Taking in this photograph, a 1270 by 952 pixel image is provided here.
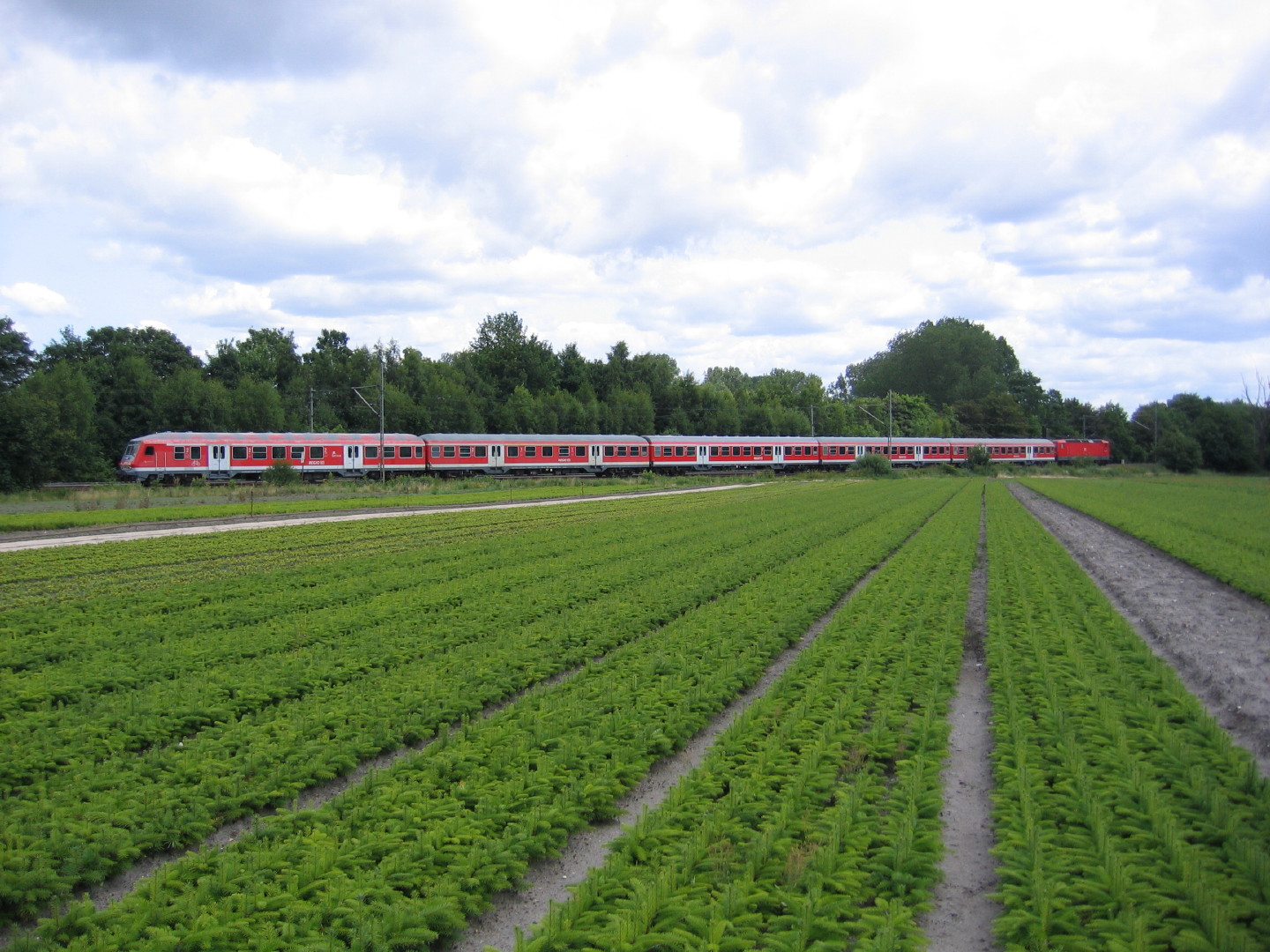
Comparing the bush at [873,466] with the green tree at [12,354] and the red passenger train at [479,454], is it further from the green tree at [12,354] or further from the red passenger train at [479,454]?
the green tree at [12,354]

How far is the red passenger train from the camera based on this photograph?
4806 centimetres

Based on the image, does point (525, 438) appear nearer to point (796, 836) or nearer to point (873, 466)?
point (873, 466)

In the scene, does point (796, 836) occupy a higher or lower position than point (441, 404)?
lower

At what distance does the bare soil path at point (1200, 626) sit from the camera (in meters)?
9.48

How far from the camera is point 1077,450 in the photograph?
101 meters

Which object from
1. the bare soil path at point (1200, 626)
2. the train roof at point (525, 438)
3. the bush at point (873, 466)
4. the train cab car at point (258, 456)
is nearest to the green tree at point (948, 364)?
the bush at point (873, 466)

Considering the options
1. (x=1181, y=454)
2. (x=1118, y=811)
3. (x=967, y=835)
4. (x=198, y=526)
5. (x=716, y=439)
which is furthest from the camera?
(x=1181, y=454)

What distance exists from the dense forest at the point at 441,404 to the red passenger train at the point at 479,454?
18.5 ft

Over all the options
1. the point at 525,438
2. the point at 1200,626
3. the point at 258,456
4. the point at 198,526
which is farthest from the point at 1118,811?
the point at 525,438

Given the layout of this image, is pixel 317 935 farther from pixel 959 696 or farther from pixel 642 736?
pixel 959 696

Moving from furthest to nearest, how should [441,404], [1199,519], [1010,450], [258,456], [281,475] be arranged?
[1010,450], [441,404], [258,456], [281,475], [1199,519]

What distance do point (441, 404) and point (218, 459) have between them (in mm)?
32521

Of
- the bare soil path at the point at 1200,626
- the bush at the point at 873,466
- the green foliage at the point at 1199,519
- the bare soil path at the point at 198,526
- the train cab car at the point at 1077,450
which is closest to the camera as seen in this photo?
the bare soil path at the point at 1200,626

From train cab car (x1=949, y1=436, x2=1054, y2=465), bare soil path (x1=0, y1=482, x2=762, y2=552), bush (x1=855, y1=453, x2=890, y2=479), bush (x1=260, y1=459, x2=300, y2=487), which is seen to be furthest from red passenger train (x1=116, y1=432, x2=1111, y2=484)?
bare soil path (x1=0, y1=482, x2=762, y2=552)
